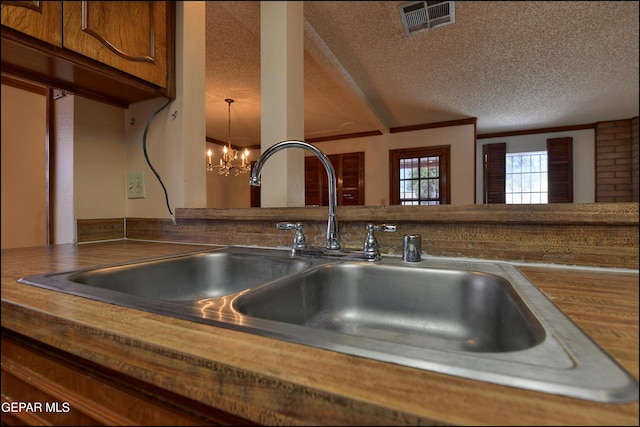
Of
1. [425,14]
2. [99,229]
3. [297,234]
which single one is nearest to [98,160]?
[99,229]

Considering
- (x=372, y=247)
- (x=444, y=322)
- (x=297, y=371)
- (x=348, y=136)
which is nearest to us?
(x=297, y=371)

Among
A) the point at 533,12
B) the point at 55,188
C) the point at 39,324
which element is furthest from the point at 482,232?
the point at 533,12

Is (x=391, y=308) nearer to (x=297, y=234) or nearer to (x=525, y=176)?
(x=297, y=234)

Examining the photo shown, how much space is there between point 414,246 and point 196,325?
0.54 meters

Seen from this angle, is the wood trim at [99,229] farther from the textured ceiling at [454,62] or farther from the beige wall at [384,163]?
the beige wall at [384,163]

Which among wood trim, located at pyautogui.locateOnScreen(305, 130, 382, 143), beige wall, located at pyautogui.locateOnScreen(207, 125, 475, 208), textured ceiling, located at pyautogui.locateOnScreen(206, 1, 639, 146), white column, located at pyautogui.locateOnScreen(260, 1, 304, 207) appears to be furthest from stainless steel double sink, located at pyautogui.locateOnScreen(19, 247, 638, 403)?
wood trim, located at pyautogui.locateOnScreen(305, 130, 382, 143)

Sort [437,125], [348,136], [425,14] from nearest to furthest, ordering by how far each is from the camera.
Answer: [425,14] → [437,125] → [348,136]

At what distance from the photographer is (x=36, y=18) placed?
0.80m

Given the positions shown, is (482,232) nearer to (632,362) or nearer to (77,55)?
(632,362)

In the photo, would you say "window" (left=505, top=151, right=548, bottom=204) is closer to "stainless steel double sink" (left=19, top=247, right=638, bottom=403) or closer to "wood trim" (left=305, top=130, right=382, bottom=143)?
"wood trim" (left=305, top=130, right=382, bottom=143)

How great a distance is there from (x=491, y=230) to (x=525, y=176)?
4.83 meters

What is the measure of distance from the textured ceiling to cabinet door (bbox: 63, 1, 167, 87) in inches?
33.3

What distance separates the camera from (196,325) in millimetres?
355

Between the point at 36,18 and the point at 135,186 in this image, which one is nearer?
the point at 36,18
